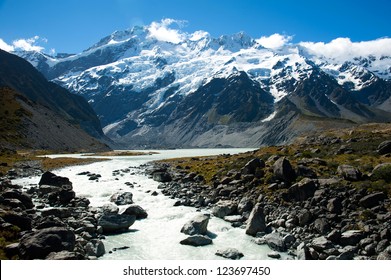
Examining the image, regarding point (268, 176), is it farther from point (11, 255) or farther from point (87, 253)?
point (11, 255)

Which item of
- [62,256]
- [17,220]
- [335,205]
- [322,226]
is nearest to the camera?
[62,256]

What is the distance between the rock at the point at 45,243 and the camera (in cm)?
2111

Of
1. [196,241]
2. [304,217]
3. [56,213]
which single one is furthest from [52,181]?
[304,217]

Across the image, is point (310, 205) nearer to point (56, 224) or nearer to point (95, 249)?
point (95, 249)

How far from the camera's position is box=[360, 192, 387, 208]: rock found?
3083 cm

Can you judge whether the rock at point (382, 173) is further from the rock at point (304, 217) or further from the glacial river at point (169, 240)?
the glacial river at point (169, 240)

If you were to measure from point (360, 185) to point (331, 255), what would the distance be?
40.6 ft

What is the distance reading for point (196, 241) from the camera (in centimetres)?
2780

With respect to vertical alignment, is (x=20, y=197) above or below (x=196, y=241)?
above

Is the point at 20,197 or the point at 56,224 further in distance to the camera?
the point at 20,197

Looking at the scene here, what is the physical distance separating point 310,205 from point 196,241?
37.1ft

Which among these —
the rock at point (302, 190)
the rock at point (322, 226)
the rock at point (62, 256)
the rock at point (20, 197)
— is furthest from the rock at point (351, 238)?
the rock at point (20, 197)

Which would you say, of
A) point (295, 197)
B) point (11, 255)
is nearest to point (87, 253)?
point (11, 255)

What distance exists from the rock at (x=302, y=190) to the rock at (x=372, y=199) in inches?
186
